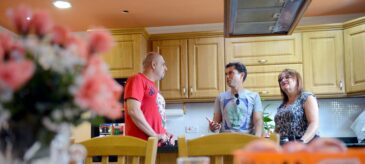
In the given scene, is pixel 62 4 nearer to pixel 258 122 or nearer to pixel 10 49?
pixel 258 122

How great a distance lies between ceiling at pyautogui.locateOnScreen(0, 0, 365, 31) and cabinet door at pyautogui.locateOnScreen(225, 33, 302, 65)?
1.22 ft

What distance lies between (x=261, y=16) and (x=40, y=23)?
1.91 meters

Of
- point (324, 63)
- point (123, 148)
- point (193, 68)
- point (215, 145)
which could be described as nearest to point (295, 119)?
point (215, 145)

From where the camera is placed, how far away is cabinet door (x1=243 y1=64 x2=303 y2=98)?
421cm

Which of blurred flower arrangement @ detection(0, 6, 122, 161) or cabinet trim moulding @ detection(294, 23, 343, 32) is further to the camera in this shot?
cabinet trim moulding @ detection(294, 23, 343, 32)

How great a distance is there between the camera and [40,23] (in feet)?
2.13

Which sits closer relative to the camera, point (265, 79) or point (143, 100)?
point (143, 100)

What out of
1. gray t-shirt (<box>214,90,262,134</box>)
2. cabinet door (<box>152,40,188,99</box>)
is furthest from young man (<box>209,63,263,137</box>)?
cabinet door (<box>152,40,188,99</box>)

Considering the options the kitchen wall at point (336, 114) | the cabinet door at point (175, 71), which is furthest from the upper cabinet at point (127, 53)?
the kitchen wall at point (336, 114)

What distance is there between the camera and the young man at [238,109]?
8.70ft

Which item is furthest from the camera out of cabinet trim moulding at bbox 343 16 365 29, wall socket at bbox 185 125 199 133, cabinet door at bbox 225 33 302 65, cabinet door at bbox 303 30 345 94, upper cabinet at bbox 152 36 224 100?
wall socket at bbox 185 125 199 133

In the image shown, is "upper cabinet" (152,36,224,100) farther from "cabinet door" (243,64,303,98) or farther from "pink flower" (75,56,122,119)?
"pink flower" (75,56,122,119)

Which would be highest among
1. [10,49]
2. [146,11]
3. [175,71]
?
[146,11]

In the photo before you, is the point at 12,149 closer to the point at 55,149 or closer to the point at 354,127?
the point at 55,149
